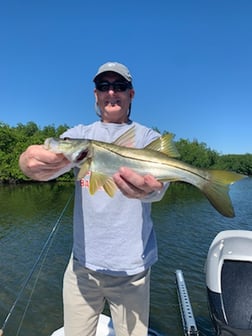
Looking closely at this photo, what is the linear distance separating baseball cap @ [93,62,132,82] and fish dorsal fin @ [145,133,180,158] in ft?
2.39

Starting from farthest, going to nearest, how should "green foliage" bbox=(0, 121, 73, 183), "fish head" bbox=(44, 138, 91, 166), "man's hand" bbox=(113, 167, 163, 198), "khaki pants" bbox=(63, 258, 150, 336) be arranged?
"green foliage" bbox=(0, 121, 73, 183) → "khaki pants" bbox=(63, 258, 150, 336) → "fish head" bbox=(44, 138, 91, 166) → "man's hand" bbox=(113, 167, 163, 198)

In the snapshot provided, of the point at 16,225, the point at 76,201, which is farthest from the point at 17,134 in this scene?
the point at 76,201

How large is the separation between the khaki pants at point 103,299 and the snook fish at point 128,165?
0.89 metres

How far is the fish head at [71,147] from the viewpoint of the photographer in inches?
93.8

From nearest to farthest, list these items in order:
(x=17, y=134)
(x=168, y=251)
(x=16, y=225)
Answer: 1. (x=168, y=251)
2. (x=16, y=225)
3. (x=17, y=134)

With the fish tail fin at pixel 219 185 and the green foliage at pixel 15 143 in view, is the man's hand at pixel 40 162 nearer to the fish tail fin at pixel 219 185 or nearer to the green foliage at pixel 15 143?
the fish tail fin at pixel 219 185

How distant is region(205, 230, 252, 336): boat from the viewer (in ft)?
14.0

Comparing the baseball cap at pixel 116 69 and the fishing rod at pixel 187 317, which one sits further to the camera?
the fishing rod at pixel 187 317

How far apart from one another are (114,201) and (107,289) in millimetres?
824

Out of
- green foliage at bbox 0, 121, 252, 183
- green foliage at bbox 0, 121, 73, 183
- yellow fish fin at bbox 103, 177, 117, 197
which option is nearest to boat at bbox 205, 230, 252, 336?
yellow fish fin at bbox 103, 177, 117, 197

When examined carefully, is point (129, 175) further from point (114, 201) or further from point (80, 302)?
point (80, 302)

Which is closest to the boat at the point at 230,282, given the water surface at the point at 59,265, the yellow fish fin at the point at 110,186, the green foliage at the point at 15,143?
the yellow fish fin at the point at 110,186

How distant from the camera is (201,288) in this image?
1013cm

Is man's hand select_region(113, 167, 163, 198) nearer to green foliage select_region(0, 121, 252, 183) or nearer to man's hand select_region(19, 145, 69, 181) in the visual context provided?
man's hand select_region(19, 145, 69, 181)
